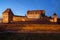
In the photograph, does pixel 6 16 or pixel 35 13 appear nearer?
pixel 6 16

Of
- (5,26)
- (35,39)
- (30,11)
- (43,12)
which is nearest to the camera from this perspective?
→ (35,39)

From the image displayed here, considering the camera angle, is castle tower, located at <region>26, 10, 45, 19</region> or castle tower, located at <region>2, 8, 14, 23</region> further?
castle tower, located at <region>26, 10, 45, 19</region>

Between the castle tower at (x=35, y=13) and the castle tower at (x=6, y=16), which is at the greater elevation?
the castle tower at (x=35, y=13)

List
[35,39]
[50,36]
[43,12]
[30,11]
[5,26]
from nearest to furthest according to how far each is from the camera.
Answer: [35,39], [50,36], [5,26], [43,12], [30,11]

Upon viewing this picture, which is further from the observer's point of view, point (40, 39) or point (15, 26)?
point (15, 26)

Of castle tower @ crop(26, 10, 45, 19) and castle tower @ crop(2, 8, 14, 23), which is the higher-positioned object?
castle tower @ crop(26, 10, 45, 19)

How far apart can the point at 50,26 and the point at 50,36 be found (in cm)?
367

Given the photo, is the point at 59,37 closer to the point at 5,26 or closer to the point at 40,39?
the point at 40,39

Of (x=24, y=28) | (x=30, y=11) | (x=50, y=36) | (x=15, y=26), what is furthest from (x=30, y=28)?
(x=30, y=11)

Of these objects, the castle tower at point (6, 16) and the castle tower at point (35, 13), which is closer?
the castle tower at point (6, 16)

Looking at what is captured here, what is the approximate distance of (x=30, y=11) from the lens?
107ft

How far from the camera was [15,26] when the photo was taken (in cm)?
721

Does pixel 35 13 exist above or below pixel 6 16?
above

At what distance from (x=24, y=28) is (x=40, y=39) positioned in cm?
351
